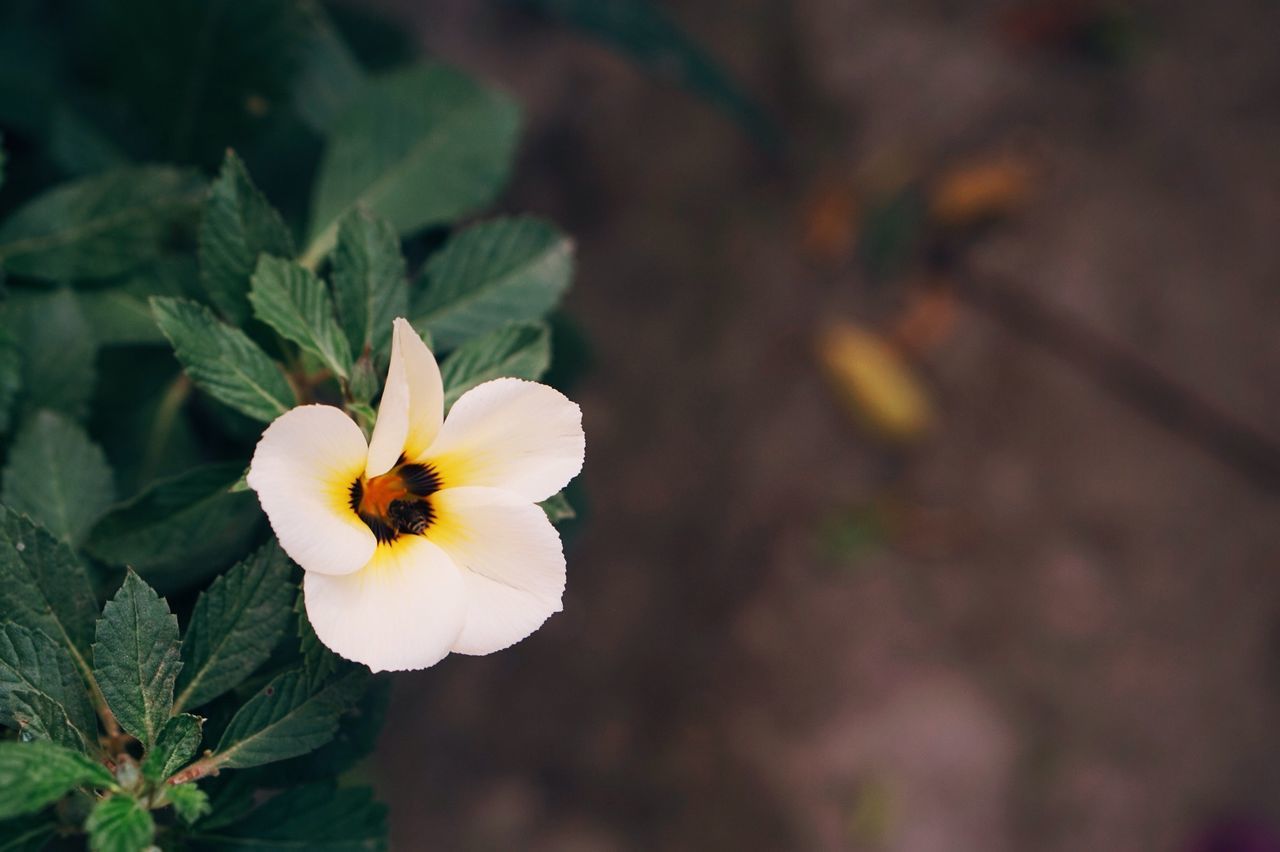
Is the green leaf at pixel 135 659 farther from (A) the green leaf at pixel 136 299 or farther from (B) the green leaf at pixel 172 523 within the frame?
(A) the green leaf at pixel 136 299

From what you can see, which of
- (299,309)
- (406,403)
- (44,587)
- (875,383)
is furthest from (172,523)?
(875,383)

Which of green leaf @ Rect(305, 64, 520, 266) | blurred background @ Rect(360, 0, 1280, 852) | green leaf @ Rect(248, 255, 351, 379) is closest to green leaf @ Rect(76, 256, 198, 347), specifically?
green leaf @ Rect(305, 64, 520, 266)

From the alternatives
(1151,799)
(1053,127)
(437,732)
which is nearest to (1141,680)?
(1151,799)

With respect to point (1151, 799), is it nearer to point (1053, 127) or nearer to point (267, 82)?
point (1053, 127)

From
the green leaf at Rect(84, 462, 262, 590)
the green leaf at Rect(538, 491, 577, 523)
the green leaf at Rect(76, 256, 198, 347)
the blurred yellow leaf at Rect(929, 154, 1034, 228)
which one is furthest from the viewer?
Answer: the blurred yellow leaf at Rect(929, 154, 1034, 228)

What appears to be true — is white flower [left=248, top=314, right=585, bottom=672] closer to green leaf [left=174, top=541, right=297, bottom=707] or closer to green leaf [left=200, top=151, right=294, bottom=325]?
green leaf [left=174, top=541, right=297, bottom=707]

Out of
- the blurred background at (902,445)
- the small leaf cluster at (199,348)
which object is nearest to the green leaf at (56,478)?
the small leaf cluster at (199,348)
